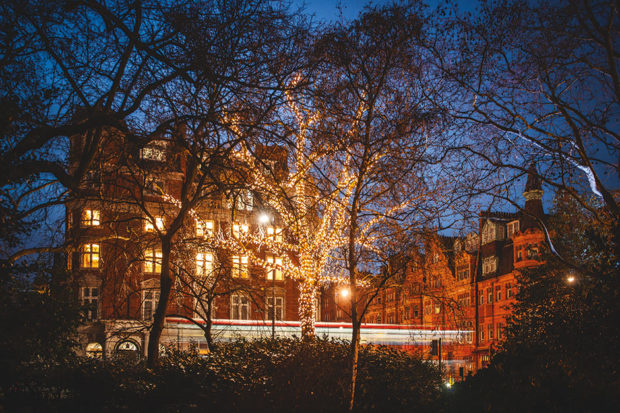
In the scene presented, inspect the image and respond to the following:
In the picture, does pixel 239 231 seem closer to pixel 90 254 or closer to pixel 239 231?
pixel 239 231

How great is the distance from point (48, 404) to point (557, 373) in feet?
27.1

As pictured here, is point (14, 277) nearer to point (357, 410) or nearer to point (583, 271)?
point (357, 410)

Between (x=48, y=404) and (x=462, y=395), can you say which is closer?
(x=48, y=404)

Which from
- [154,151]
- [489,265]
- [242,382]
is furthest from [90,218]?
[489,265]

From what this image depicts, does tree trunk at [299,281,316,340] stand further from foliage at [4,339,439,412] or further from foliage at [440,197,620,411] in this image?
foliage at [440,197,620,411]

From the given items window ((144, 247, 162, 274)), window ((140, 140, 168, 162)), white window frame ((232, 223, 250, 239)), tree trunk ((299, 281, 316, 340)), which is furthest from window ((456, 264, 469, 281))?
window ((140, 140, 168, 162))

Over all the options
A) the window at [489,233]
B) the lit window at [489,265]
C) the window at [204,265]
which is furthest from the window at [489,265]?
the window at [204,265]

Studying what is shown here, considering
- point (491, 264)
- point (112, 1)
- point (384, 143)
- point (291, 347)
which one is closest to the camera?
point (112, 1)

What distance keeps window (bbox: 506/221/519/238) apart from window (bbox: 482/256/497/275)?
9.88 feet

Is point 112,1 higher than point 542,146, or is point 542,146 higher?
point 112,1

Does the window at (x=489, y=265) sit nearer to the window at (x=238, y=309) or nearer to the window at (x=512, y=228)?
the window at (x=512, y=228)

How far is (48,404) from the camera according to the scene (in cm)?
841

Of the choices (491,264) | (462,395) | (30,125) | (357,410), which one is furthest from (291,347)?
(491,264)

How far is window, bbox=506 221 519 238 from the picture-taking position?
5641 centimetres
